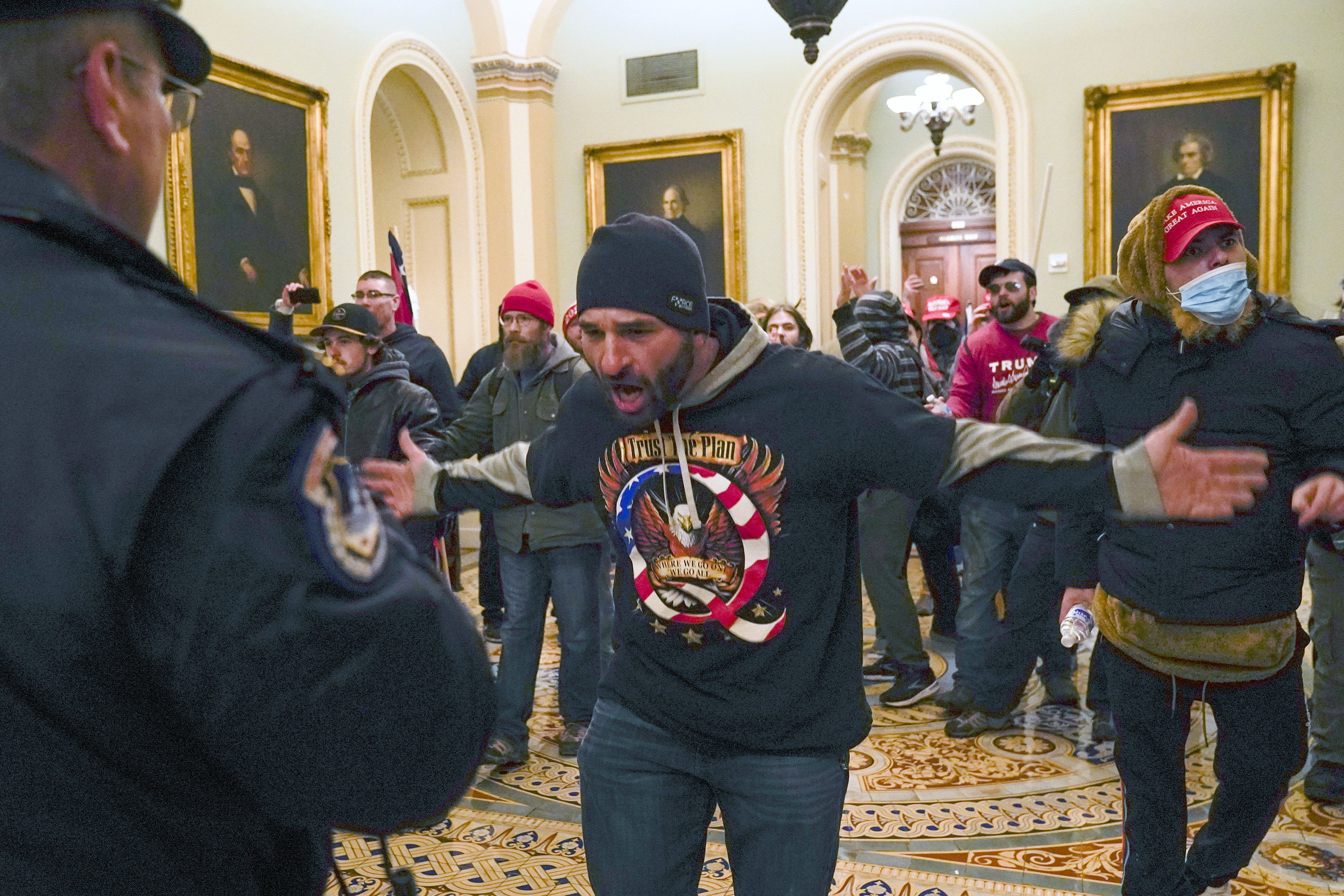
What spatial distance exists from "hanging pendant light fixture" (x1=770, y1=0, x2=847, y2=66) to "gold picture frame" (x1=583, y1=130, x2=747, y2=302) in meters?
3.73

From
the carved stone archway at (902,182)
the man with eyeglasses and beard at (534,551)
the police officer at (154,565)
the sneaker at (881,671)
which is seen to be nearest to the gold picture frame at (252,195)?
the man with eyeglasses and beard at (534,551)

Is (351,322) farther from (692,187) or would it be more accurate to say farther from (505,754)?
(692,187)

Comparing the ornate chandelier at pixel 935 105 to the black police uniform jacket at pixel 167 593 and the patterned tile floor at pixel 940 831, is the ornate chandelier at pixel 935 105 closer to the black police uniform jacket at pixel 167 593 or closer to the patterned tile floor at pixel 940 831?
the patterned tile floor at pixel 940 831

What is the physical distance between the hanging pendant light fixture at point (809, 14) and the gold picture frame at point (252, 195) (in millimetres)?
3300

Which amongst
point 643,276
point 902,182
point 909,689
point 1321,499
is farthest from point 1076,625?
point 902,182

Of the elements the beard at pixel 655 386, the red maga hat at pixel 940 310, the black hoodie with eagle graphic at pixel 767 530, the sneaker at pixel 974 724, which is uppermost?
the red maga hat at pixel 940 310

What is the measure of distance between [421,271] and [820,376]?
27.7ft

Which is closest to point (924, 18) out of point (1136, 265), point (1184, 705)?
point (1136, 265)

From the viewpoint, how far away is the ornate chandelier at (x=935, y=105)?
12352mm

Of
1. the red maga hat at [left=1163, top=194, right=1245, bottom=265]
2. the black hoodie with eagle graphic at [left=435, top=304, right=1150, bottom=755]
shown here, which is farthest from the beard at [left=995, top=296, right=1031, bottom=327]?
the black hoodie with eagle graphic at [left=435, top=304, right=1150, bottom=755]

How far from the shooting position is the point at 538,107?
9.94 m

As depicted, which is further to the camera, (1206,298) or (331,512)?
(1206,298)

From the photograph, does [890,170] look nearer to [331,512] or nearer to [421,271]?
[421,271]

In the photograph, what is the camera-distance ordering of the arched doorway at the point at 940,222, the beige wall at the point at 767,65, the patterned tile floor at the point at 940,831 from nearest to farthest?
the patterned tile floor at the point at 940,831, the beige wall at the point at 767,65, the arched doorway at the point at 940,222
